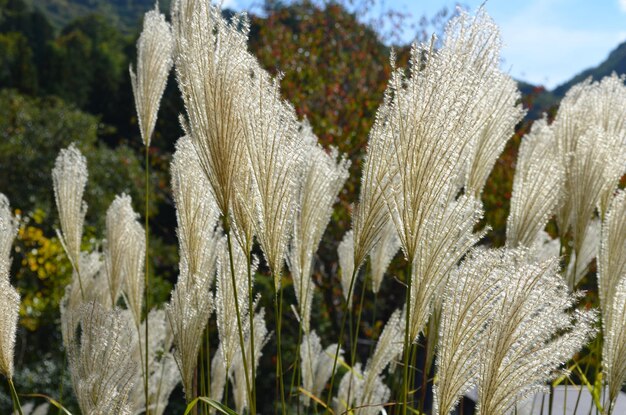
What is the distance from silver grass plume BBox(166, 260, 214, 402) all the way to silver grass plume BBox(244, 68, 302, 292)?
34 cm

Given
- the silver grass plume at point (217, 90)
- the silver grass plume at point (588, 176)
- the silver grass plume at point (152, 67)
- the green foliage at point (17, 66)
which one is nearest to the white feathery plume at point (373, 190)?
the silver grass plume at point (217, 90)

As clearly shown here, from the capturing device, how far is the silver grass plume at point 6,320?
1659 millimetres

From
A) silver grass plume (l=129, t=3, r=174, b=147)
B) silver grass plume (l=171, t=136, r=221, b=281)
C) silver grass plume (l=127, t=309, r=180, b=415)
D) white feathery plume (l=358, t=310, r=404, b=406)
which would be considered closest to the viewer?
silver grass plume (l=171, t=136, r=221, b=281)

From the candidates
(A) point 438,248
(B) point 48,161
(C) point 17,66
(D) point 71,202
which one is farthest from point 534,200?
(C) point 17,66

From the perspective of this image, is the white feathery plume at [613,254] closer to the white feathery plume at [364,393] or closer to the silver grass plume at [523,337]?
the silver grass plume at [523,337]

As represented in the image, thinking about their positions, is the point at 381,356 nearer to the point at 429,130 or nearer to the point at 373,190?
the point at 373,190

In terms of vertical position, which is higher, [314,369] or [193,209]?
[193,209]

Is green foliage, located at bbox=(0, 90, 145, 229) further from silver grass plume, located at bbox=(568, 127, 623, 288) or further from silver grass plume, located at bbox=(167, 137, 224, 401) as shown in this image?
silver grass plume, located at bbox=(568, 127, 623, 288)

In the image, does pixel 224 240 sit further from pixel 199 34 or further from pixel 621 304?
pixel 621 304

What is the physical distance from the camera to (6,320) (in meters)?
1.68

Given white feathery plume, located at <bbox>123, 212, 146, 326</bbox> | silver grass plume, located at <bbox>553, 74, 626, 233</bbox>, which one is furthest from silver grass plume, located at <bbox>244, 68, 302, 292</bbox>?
white feathery plume, located at <bbox>123, 212, 146, 326</bbox>

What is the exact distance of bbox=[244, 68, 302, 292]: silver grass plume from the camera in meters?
1.41

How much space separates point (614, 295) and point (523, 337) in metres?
0.62

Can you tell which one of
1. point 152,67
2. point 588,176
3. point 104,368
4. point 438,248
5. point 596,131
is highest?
point 152,67
